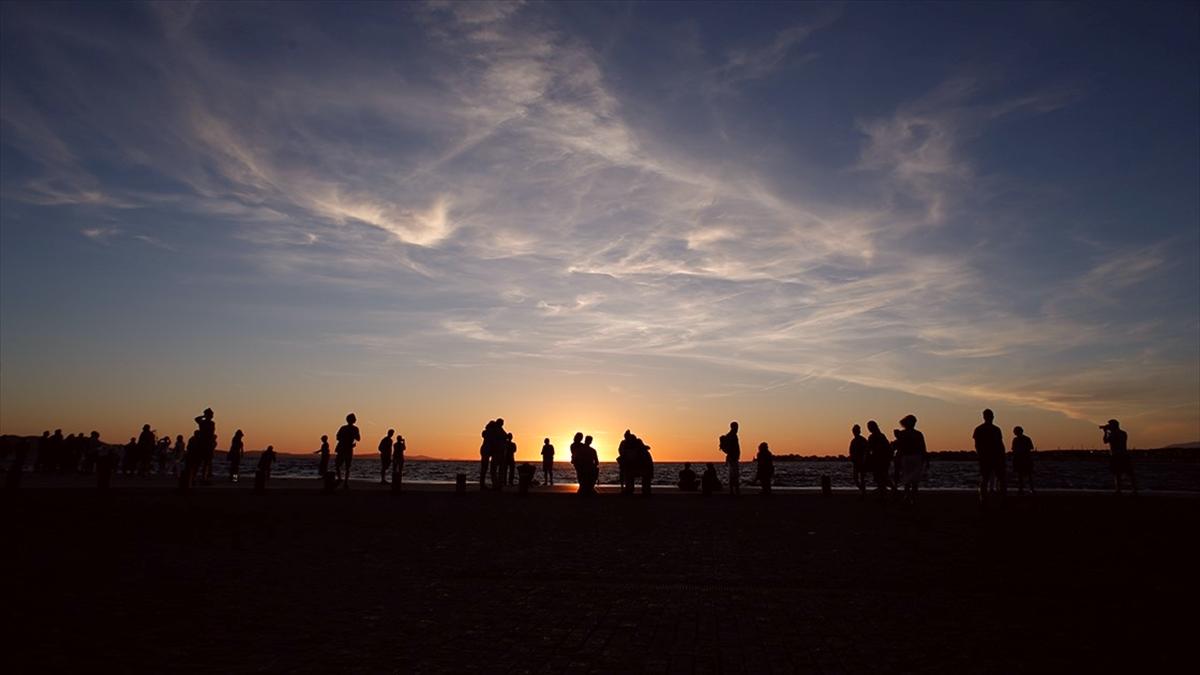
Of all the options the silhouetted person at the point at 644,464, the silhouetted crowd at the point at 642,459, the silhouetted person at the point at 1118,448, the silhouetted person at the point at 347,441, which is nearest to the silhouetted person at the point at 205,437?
the silhouetted crowd at the point at 642,459

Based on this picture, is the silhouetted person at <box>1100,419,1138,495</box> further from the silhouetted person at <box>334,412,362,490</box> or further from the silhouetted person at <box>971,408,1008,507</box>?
the silhouetted person at <box>334,412,362,490</box>

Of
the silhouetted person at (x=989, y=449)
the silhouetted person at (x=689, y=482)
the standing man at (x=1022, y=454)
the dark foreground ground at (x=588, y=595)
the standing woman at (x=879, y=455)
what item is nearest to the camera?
the dark foreground ground at (x=588, y=595)

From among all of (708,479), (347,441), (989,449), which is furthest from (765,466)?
(347,441)

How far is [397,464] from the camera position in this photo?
29891 millimetres

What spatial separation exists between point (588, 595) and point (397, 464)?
22749mm

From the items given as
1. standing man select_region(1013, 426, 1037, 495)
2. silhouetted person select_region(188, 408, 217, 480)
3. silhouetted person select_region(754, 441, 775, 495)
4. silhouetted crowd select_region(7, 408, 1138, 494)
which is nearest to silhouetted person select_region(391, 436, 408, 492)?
silhouetted crowd select_region(7, 408, 1138, 494)

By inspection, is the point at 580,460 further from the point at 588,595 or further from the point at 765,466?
the point at 588,595

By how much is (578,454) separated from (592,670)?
77.2 ft

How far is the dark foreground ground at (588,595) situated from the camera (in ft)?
19.5

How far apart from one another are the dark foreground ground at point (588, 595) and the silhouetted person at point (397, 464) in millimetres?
11734

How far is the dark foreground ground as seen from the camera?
5945 mm

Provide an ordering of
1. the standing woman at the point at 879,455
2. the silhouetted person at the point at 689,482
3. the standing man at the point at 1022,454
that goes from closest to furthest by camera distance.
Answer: the standing woman at the point at 879,455 < the standing man at the point at 1022,454 < the silhouetted person at the point at 689,482

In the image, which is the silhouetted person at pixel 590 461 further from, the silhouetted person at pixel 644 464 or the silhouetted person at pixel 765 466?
the silhouetted person at pixel 765 466

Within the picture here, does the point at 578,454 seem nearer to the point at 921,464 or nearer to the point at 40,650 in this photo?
the point at 921,464
